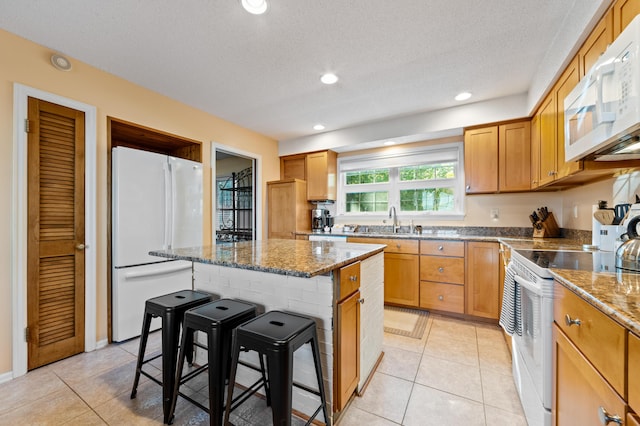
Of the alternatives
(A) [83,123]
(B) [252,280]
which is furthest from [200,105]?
(B) [252,280]

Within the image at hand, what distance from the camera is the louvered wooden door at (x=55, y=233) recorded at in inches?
78.4

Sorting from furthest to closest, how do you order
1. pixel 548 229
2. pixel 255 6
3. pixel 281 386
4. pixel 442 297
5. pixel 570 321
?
1. pixel 442 297
2. pixel 548 229
3. pixel 255 6
4. pixel 281 386
5. pixel 570 321

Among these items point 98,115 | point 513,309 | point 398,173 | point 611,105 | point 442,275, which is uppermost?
point 98,115

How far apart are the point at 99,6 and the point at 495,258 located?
386 centimetres

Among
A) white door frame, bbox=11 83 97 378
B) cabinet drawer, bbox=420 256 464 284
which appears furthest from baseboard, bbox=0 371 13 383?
cabinet drawer, bbox=420 256 464 284

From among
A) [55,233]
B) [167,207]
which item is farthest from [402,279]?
[55,233]

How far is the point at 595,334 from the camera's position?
0.83 m

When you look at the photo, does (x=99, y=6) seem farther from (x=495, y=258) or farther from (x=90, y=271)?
(x=495, y=258)

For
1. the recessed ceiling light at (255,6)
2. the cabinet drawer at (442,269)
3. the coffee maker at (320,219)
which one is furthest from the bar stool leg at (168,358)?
the coffee maker at (320,219)

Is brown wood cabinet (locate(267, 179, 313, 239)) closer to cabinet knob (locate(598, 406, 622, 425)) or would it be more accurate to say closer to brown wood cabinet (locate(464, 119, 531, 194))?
brown wood cabinet (locate(464, 119, 531, 194))

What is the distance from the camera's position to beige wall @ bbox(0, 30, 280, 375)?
6.17 feet

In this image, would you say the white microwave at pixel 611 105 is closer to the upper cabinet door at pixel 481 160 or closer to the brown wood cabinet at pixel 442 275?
the upper cabinet door at pixel 481 160

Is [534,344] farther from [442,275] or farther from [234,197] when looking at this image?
[234,197]

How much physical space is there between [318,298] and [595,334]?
107 cm
